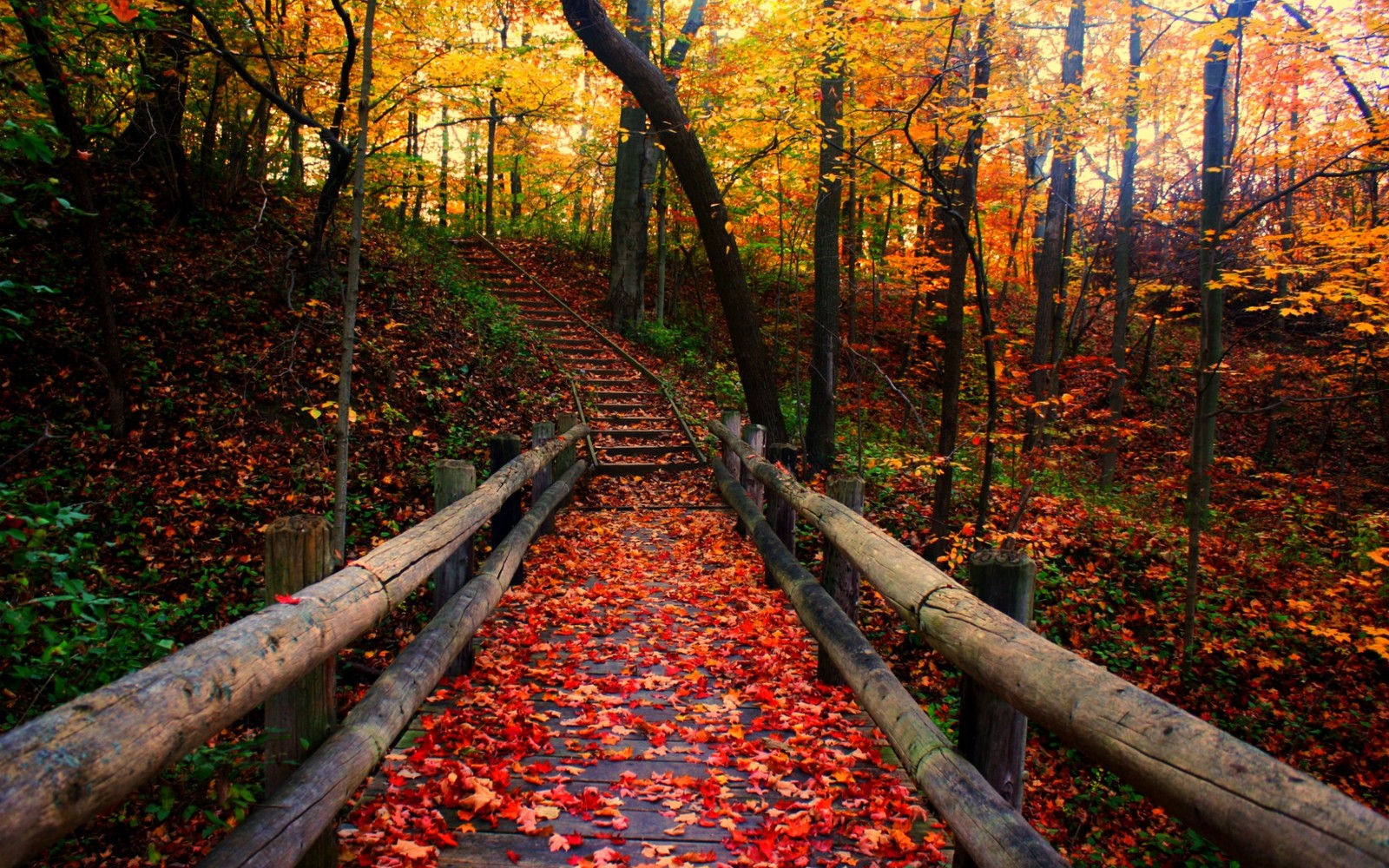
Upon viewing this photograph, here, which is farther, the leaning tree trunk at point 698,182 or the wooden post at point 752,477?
the leaning tree trunk at point 698,182

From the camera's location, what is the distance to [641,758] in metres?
3.50

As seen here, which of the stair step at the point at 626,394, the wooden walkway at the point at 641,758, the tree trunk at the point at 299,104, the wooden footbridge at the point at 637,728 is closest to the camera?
the wooden footbridge at the point at 637,728

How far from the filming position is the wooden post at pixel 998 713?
2410mm

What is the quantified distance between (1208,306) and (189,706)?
32.1 ft

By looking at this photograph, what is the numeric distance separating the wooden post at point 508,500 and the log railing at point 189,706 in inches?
93.7

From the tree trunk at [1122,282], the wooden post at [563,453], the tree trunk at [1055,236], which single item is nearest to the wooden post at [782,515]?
the wooden post at [563,453]

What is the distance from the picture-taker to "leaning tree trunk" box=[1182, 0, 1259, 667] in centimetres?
790

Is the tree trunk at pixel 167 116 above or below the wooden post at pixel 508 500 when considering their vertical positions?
above

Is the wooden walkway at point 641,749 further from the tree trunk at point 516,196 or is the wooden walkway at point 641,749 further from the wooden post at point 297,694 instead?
the tree trunk at point 516,196

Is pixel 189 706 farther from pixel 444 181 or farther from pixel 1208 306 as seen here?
pixel 444 181

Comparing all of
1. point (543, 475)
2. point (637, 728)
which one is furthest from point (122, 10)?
point (637, 728)

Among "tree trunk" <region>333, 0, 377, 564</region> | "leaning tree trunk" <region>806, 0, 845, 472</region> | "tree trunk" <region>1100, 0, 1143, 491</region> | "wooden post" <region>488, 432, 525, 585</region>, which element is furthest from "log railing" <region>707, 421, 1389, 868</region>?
"tree trunk" <region>1100, 0, 1143, 491</region>

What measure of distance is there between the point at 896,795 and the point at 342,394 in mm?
4736

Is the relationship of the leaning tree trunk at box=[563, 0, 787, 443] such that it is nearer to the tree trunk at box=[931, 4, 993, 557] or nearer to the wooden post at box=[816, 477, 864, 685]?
the tree trunk at box=[931, 4, 993, 557]
